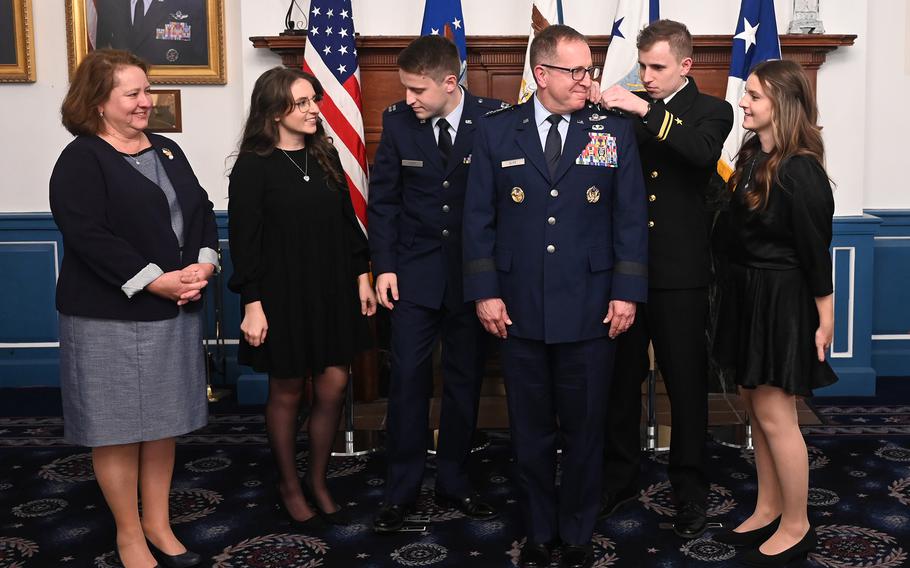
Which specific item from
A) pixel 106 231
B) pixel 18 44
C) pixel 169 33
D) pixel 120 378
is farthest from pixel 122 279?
pixel 18 44

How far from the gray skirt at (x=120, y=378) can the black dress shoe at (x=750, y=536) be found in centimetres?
179

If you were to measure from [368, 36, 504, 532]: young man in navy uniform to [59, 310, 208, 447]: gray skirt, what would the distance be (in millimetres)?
762

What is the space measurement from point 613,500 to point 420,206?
1.25m

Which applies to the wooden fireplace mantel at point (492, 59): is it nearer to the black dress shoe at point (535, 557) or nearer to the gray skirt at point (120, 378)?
the gray skirt at point (120, 378)

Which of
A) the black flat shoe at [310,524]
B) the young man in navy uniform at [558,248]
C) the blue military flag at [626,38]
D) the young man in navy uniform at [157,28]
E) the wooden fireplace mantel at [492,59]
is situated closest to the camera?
the young man in navy uniform at [558,248]

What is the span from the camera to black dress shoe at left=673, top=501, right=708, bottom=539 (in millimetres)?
3229

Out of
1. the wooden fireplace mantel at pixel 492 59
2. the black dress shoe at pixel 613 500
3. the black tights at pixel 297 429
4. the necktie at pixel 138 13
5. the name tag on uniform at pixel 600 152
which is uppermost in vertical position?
the necktie at pixel 138 13

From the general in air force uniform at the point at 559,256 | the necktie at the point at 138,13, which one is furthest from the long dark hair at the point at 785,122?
the necktie at the point at 138,13

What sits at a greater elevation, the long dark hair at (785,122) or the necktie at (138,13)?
the necktie at (138,13)

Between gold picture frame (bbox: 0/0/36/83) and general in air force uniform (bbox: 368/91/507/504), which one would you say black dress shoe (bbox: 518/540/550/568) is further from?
gold picture frame (bbox: 0/0/36/83)

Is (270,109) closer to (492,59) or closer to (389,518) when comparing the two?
(389,518)

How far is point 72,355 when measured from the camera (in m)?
2.82

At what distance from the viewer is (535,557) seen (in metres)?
3.00

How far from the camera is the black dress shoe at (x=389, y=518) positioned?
3.28m
